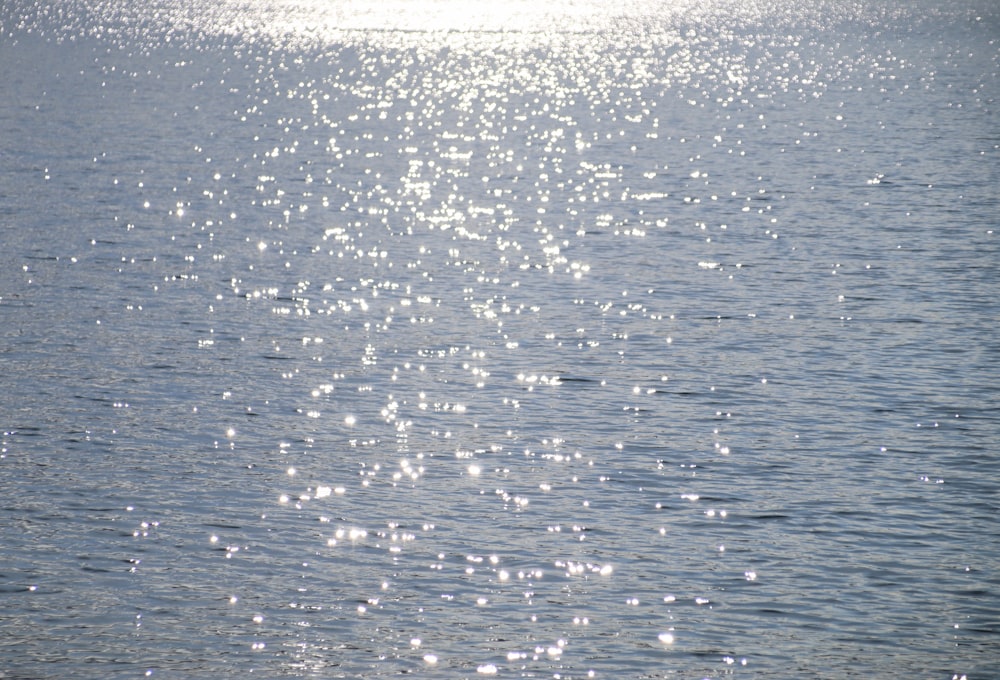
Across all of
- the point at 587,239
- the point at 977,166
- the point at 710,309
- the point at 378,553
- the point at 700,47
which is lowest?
the point at 378,553

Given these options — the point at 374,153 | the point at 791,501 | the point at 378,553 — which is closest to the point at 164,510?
the point at 378,553

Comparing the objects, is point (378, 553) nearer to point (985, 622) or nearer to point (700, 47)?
point (985, 622)

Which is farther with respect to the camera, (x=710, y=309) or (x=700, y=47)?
(x=700, y=47)

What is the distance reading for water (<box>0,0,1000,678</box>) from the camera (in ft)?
57.7

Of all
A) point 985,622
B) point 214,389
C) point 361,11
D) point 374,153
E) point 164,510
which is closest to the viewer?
point 985,622

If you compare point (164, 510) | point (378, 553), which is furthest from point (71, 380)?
point (378, 553)

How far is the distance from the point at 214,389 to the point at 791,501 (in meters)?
11.2

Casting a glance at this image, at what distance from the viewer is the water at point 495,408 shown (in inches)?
693

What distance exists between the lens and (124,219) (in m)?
44.1

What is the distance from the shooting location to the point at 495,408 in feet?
86.5

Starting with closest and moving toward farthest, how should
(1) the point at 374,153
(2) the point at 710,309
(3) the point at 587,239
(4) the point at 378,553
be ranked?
(4) the point at 378,553, (2) the point at 710,309, (3) the point at 587,239, (1) the point at 374,153

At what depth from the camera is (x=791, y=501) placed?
2177cm

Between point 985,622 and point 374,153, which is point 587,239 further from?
point 985,622

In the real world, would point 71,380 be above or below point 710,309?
below
